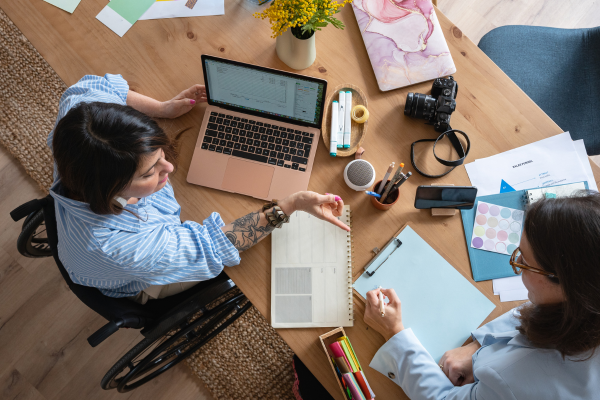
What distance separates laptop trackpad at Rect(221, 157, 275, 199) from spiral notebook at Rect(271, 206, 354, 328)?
0.13m

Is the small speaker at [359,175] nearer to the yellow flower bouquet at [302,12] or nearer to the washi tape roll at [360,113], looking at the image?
the washi tape roll at [360,113]

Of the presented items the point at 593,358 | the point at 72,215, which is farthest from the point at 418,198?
the point at 72,215

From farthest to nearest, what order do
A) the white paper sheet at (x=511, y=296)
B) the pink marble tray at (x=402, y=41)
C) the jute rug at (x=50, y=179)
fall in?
1. the jute rug at (x=50, y=179)
2. the pink marble tray at (x=402, y=41)
3. the white paper sheet at (x=511, y=296)

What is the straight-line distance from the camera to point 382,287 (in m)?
1.12

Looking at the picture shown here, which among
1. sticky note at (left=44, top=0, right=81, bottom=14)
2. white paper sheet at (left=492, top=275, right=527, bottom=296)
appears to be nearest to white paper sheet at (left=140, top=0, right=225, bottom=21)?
sticky note at (left=44, top=0, right=81, bottom=14)

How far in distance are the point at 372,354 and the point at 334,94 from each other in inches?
31.5

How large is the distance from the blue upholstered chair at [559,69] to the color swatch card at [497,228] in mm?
601

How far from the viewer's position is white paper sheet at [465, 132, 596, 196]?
3.91 ft

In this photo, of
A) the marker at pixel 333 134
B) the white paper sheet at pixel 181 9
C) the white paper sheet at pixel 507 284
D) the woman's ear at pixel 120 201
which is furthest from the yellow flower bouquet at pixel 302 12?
the white paper sheet at pixel 507 284

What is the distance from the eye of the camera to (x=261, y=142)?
1.20 metres

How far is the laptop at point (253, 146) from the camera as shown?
118 cm

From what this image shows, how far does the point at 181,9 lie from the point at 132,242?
2.77ft

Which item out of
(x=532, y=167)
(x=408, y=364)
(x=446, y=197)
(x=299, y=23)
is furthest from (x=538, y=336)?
(x=299, y=23)

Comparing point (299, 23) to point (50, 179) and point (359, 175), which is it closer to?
point (359, 175)
